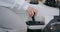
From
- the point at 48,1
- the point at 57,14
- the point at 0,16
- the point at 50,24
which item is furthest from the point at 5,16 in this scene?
the point at 48,1

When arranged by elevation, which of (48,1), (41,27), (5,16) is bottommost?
(41,27)

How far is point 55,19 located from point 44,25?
148 mm

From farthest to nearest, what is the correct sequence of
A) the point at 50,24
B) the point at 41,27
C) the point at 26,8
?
the point at 41,27 → the point at 50,24 → the point at 26,8

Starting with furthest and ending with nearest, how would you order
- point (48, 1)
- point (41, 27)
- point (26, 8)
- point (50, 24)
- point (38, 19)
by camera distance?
point (48, 1) → point (38, 19) → point (41, 27) → point (50, 24) → point (26, 8)

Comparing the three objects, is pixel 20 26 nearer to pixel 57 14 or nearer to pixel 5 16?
pixel 5 16

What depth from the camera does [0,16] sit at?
1310 mm

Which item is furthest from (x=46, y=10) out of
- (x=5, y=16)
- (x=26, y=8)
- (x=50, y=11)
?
(x=5, y=16)

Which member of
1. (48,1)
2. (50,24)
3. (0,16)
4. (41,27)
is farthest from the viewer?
(48,1)

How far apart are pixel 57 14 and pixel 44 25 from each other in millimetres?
240

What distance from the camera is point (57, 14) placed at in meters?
1.95

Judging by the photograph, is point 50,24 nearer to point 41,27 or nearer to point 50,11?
point 41,27

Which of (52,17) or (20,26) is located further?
(52,17)

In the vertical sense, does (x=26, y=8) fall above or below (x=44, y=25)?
above

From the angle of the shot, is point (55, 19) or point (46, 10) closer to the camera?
point (55, 19)
